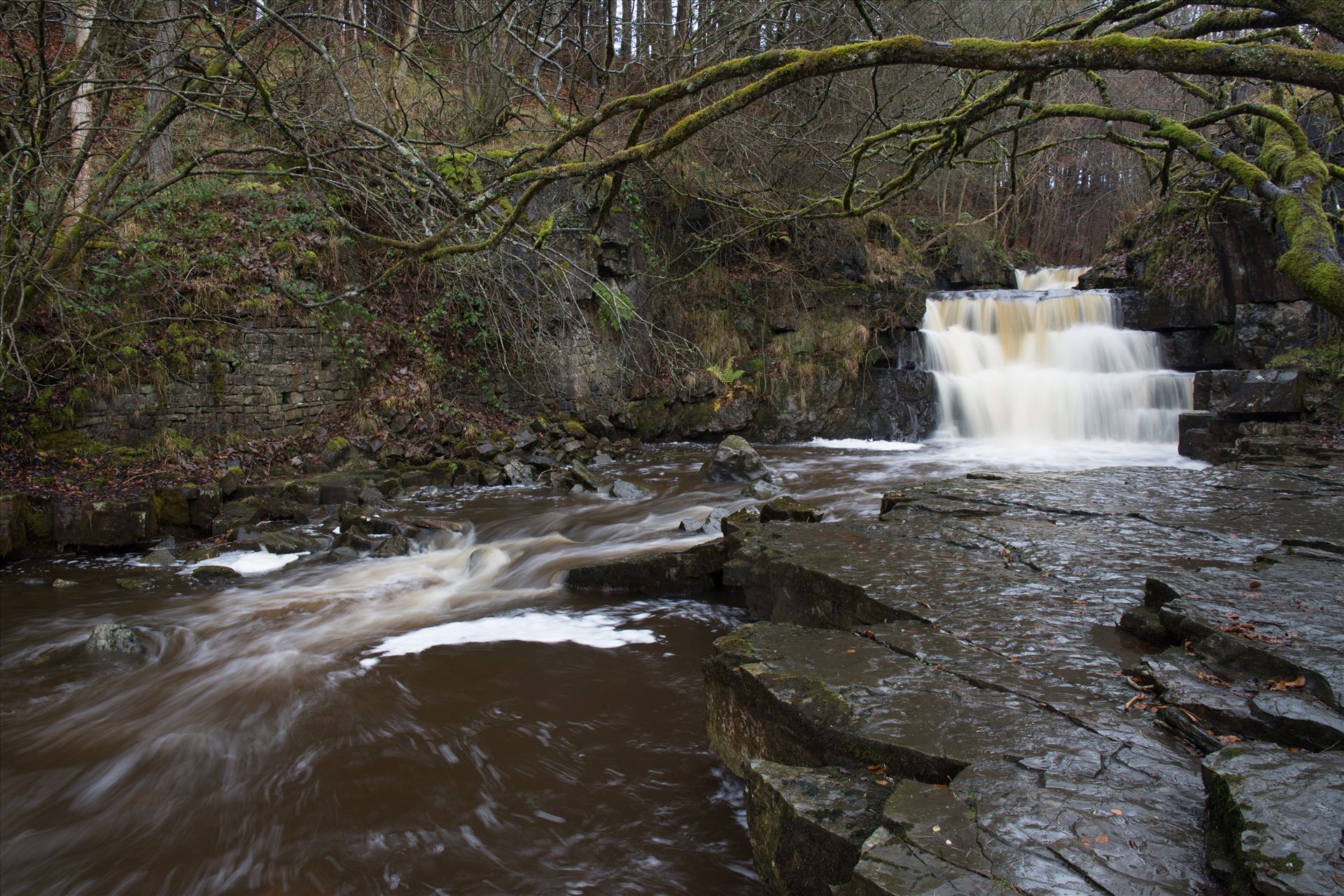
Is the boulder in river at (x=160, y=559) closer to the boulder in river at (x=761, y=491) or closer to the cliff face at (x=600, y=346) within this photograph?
the cliff face at (x=600, y=346)

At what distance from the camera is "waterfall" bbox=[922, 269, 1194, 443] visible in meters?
12.3

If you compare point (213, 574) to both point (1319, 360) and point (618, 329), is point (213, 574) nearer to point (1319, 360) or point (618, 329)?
point (618, 329)

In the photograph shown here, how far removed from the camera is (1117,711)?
248 cm

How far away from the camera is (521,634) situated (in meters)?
5.37

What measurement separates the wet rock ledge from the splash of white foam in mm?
8185

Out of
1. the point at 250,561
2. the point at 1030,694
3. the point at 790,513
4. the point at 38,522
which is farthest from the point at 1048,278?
the point at 38,522

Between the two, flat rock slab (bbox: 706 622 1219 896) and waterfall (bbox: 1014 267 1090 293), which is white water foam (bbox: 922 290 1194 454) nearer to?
waterfall (bbox: 1014 267 1090 293)

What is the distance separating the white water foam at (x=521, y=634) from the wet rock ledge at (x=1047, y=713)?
1.22 meters

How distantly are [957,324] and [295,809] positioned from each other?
14103 mm

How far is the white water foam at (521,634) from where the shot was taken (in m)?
5.13

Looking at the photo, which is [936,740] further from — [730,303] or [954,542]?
[730,303]

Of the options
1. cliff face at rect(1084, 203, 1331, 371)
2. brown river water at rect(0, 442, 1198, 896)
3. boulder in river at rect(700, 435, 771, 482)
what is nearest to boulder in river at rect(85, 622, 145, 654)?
brown river water at rect(0, 442, 1198, 896)

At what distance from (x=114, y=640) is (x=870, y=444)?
1130 cm

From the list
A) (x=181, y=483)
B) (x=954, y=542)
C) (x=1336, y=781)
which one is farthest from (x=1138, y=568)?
(x=181, y=483)
